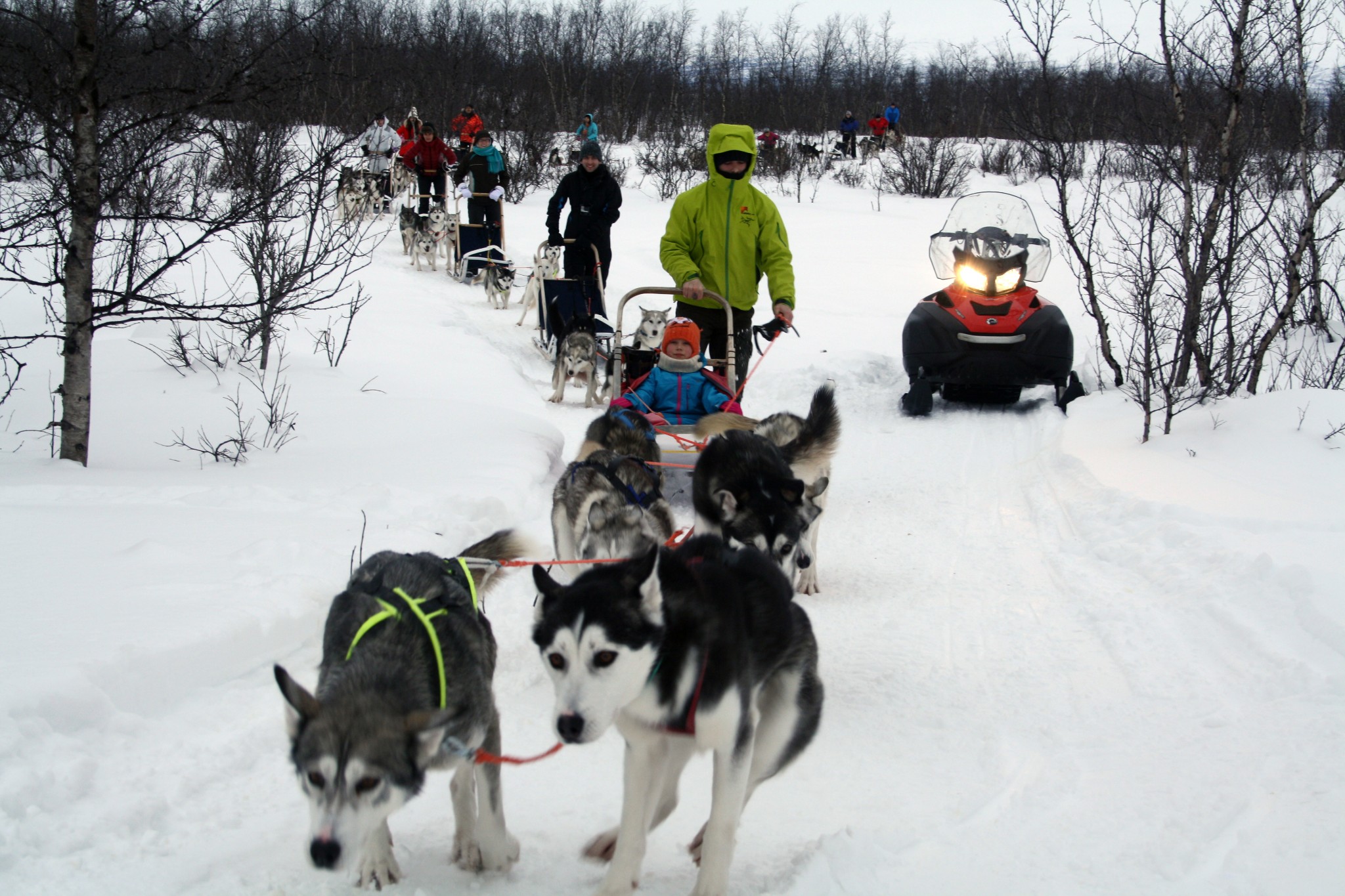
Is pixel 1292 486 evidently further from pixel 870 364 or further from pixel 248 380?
pixel 248 380

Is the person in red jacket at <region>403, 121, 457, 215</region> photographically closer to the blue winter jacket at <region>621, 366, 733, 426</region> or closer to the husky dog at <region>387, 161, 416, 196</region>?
the husky dog at <region>387, 161, 416, 196</region>

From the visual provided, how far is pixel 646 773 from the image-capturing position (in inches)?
76.0

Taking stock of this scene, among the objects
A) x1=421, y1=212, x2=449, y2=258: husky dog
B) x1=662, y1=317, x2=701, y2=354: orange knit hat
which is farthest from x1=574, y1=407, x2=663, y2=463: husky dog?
x1=421, y1=212, x2=449, y2=258: husky dog

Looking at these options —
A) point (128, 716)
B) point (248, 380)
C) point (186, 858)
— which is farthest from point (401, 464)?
point (186, 858)

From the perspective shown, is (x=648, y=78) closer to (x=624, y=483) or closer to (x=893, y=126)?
(x=893, y=126)

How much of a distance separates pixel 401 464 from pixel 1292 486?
409 cm

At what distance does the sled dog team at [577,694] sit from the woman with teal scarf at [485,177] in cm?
1009

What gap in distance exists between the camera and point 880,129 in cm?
2500

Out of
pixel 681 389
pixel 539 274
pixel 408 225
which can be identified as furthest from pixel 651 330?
pixel 408 225

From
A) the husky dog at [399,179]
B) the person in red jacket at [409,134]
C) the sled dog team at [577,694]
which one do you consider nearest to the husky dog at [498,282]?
the person in red jacket at [409,134]

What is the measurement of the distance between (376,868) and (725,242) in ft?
13.4

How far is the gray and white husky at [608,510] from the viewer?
2963mm

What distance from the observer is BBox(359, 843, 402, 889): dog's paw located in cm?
192

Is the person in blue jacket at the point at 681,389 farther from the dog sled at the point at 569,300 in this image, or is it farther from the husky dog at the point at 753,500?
the dog sled at the point at 569,300
